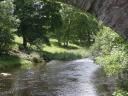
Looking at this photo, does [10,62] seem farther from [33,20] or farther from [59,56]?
[33,20]

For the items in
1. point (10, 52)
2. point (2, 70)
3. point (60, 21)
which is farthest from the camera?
point (60, 21)

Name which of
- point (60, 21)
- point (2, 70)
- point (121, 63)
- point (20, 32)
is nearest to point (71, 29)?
point (60, 21)

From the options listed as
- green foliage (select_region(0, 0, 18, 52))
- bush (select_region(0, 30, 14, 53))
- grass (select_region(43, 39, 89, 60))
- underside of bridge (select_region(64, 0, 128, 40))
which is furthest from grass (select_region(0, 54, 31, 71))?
underside of bridge (select_region(64, 0, 128, 40))

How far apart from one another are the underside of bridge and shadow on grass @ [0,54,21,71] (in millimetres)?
45251

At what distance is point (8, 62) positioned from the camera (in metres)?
53.9

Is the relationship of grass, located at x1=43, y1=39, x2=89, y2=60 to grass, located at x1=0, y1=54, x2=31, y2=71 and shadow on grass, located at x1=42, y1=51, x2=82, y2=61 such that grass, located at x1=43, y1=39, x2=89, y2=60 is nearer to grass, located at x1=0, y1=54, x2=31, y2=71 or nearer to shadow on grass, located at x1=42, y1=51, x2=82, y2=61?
shadow on grass, located at x1=42, y1=51, x2=82, y2=61

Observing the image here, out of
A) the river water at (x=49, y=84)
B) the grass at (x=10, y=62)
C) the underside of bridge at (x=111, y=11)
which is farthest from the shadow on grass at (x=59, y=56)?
the underside of bridge at (x=111, y=11)

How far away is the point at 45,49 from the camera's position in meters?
74.2

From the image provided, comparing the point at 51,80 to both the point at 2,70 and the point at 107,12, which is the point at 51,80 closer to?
the point at 2,70

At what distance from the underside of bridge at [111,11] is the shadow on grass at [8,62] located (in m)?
45.3

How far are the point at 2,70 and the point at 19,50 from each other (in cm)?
1754

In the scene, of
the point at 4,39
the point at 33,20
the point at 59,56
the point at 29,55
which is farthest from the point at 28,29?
the point at 4,39

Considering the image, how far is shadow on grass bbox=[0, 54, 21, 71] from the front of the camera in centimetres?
5022

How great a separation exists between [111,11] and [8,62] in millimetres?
50488
